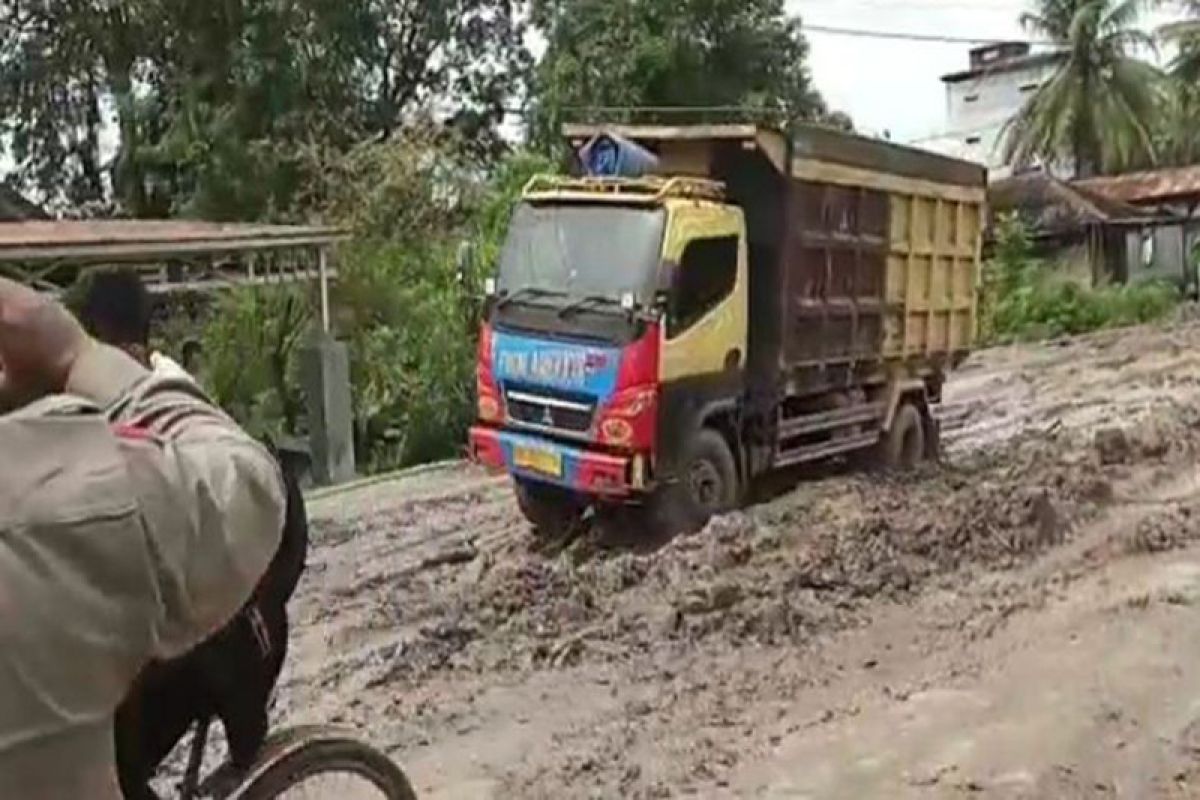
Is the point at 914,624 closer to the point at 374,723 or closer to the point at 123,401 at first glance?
the point at 374,723

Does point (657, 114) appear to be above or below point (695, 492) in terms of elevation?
above

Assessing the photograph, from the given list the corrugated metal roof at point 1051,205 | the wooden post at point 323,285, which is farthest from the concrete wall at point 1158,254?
the wooden post at point 323,285

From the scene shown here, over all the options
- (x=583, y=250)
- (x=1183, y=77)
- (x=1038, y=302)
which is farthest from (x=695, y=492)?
(x=1183, y=77)

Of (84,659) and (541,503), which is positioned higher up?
(84,659)

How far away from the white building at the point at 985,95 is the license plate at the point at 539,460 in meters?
41.4

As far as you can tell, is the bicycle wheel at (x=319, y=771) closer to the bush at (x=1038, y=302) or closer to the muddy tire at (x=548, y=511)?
the muddy tire at (x=548, y=511)

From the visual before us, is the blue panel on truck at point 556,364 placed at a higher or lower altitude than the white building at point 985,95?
lower

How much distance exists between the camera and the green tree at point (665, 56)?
23969 millimetres

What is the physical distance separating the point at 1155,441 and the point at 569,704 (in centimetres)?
772

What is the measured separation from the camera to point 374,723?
6844mm

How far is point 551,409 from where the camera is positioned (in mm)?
10203

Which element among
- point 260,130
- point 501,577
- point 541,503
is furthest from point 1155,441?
point 260,130

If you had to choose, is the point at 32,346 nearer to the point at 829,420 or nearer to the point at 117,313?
the point at 117,313

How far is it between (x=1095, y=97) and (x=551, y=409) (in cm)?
3249
